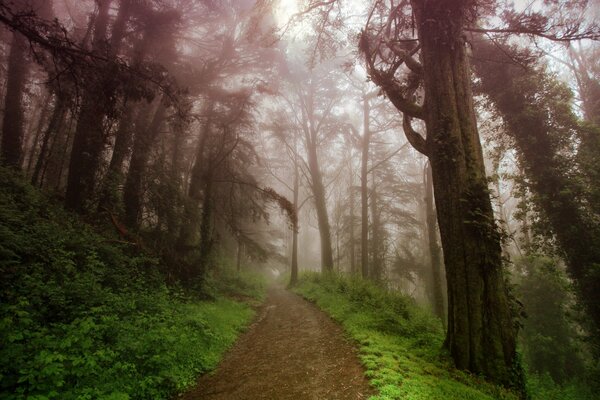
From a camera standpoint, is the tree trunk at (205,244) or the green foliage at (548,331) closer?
the tree trunk at (205,244)

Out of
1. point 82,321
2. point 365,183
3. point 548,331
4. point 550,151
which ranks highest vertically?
point 365,183

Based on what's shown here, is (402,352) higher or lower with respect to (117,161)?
lower

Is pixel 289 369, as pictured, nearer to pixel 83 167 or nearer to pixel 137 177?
pixel 137 177

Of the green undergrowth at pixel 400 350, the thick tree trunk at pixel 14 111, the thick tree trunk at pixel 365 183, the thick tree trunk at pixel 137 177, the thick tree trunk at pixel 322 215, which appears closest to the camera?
the green undergrowth at pixel 400 350

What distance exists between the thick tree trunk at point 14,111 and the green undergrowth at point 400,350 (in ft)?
41.6

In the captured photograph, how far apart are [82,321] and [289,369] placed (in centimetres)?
346

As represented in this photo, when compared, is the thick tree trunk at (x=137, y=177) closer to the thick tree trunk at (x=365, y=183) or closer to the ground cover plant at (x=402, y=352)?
the ground cover plant at (x=402, y=352)

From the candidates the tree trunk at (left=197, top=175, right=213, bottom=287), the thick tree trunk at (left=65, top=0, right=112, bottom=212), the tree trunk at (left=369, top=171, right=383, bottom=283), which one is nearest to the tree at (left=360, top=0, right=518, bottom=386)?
the tree trunk at (left=197, top=175, right=213, bottom=287)

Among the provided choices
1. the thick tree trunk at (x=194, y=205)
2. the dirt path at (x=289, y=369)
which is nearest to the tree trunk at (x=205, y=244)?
the thick tree trunk at (x=194, y=205)

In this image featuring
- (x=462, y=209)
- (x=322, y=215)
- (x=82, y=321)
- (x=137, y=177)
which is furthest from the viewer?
(x=322, y=215)

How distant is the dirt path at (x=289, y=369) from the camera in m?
4.59

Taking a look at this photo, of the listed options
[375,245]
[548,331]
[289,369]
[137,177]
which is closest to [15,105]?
[137,177]

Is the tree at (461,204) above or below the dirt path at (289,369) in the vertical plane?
above

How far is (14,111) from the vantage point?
39.3ft
